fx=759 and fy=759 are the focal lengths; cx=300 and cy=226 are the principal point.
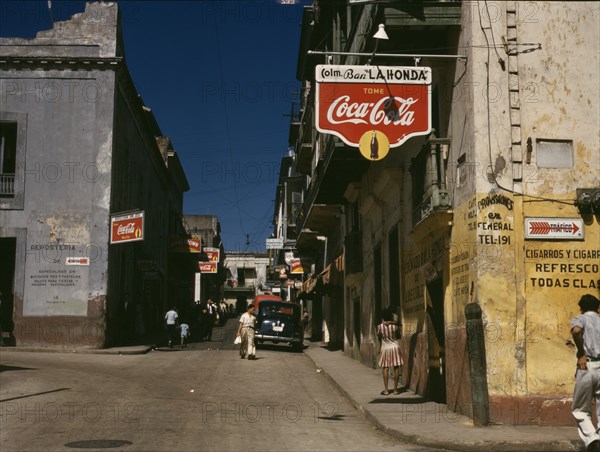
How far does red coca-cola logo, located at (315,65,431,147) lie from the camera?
1197 centimetres

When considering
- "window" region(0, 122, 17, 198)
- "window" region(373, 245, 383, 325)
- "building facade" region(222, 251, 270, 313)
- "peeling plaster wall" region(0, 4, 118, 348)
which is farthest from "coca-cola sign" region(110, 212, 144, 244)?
"building facade" region(222, 251, 270, 313)

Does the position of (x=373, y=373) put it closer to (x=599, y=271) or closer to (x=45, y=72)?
(x=599, y=271)

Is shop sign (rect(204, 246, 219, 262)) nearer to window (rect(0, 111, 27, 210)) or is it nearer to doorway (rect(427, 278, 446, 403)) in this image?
window (rect(0, 111, 27, 210))

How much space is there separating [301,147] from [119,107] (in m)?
8.72

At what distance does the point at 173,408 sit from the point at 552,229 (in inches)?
253

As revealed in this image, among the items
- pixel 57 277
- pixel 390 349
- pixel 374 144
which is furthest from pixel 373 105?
pixel 57 277

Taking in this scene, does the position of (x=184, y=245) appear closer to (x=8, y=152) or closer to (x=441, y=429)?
(x=8, y=152)

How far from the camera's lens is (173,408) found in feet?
39.5

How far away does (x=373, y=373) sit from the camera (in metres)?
18.2

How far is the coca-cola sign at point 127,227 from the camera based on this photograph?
944 inches

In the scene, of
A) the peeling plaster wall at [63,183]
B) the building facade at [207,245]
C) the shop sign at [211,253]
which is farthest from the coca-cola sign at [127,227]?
the building facade at [207,245]

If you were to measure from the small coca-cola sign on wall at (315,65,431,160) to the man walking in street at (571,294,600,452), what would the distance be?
4.31 m

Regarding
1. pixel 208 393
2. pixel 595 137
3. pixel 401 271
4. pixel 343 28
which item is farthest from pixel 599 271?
pixel 343 28

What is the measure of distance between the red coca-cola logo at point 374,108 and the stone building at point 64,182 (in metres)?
13.0
